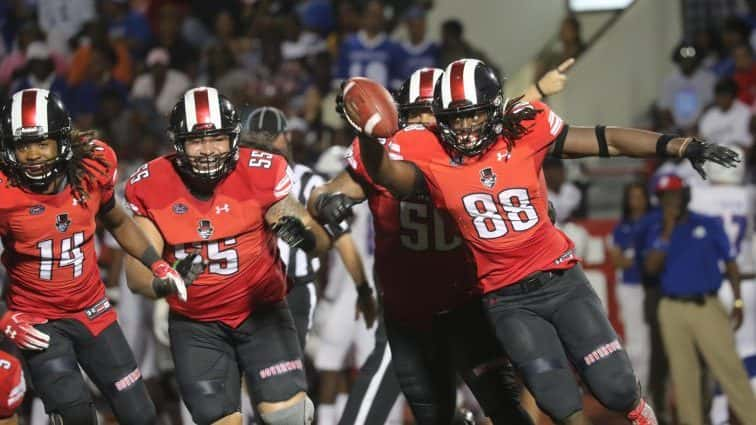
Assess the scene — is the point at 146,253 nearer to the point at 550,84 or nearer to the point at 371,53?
the point at 550,84

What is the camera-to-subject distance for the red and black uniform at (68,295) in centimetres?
665

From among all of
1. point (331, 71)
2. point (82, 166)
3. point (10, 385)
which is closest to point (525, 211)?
point (82, 166)

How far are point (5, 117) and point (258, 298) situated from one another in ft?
4.79

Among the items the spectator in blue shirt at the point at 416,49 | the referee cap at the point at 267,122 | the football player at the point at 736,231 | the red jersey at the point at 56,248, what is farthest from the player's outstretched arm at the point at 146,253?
the spectator in blue shirt at the point at 416,49

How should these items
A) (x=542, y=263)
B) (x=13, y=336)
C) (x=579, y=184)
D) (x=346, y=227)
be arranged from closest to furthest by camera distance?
(x=542, y=263) < (x=13, y=336) < (x=346, y=227) < (x=579, y=184)

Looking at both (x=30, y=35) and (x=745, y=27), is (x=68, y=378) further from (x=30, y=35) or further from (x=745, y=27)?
(x=30, y=35)

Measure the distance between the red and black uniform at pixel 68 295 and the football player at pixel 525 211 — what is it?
158 centimetres

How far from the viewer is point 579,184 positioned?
11625 millimetres

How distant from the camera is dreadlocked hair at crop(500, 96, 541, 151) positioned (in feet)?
20.4

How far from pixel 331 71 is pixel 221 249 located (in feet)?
22.3

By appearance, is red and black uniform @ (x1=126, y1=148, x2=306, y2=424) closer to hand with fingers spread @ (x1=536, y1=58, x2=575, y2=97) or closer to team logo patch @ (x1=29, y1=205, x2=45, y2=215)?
team logo patch @ (x1=29, y1=205, x2=45, y2=215)

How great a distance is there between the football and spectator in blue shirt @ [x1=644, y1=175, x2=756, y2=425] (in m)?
4.27

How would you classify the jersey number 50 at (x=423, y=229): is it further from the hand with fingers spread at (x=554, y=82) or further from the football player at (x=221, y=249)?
the hand with fingers spread at (x=554, y=82)

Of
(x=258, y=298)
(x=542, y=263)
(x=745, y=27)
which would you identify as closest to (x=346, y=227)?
(x=258, y=298)
